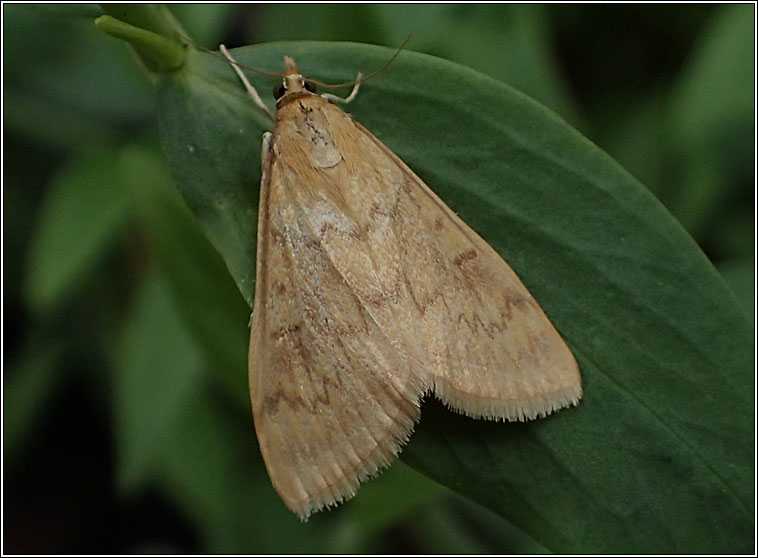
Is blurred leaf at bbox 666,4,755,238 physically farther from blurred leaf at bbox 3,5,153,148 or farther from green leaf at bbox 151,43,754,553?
blurred leaf at bbox 3,5,153,148

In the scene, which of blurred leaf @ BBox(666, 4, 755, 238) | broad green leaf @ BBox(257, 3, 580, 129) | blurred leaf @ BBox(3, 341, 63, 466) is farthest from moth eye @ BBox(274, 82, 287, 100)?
blurred leaf @ BBox(3, 341, 63, 466)

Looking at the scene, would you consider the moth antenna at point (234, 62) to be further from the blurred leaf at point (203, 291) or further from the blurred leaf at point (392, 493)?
the blurred leaf at point (392, 493)

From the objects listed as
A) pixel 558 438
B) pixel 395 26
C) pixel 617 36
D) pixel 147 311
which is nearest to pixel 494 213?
pixel 558 438

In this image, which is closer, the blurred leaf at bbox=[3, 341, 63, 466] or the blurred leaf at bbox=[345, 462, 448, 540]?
the blurred leaf at bbox=[345, 462, 448, 540]

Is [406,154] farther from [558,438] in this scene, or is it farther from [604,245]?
[558,438]

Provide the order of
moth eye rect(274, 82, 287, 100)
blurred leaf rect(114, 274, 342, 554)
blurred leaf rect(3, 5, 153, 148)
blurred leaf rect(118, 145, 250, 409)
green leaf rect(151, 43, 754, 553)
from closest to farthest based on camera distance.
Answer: green leaf rect(151, 43, 754, 553), moth eye rect(274, 82, 287, 100), blurred leaf rect(118, 145, 250, 409), blurred leaf rect(114, 274, 342, 554), blurred leaf rect(3, 5, 153, 148)

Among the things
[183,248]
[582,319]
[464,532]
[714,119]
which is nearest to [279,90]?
[183,248]

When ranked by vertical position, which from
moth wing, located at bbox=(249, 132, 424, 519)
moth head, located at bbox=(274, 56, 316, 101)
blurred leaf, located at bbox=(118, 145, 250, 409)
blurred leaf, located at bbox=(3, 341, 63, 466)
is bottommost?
blurred leaf, located at bbox=(3, 341, 63, 466)
